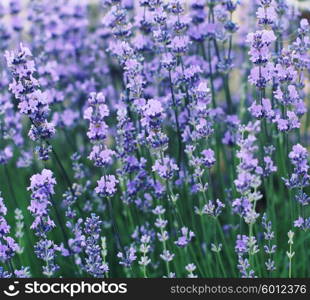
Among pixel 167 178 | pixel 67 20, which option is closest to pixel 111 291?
pixel 167 178

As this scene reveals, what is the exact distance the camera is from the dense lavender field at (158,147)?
279cm

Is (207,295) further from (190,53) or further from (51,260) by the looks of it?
(190,53)

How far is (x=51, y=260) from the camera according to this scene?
2.96 meters

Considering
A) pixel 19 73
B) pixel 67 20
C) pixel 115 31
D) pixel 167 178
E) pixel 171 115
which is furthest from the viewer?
pixel 67 20

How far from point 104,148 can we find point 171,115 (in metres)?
0.95

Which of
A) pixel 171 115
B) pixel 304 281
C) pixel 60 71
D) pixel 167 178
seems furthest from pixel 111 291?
pixel 60 71

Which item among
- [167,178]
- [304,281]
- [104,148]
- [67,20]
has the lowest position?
[304,281]

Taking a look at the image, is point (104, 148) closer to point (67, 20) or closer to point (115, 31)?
point (115, 31)

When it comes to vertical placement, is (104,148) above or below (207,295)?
above

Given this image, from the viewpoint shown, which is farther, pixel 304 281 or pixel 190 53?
pixel 190 53

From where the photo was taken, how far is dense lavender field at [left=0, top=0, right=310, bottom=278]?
2.79 meters

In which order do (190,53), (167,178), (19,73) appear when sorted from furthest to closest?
(190,53) → (167,178) → (19,73)

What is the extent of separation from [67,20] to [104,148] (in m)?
2.33

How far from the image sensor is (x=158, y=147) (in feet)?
9.25
